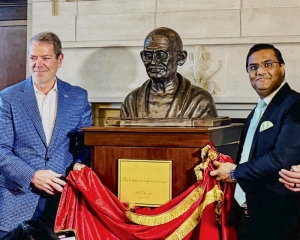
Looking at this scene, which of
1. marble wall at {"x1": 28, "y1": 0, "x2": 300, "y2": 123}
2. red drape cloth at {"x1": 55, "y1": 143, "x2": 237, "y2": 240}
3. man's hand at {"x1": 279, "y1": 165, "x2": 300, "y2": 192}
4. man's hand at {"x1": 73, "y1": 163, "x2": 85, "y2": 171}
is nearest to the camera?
man's hand at {"x1": 279, "y1": 165, "x2": 300, "y2": 192}

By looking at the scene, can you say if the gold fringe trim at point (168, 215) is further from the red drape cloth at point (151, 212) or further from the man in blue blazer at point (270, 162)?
the man in blue blazer at point (270, 162)

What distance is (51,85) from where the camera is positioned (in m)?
2.64

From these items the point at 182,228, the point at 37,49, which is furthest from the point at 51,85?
the point at 182,228

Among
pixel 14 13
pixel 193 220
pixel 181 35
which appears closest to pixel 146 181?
pixel 193 220

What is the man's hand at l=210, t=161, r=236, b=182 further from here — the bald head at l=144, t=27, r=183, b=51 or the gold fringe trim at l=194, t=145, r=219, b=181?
the bald head at l=144, t=27, r=183, b=51

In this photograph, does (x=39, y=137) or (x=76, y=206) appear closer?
(x=76, y=206)

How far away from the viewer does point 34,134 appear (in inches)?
98.6

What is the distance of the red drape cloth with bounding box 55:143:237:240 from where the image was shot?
2148mm

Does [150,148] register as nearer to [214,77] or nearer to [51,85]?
[51,85]

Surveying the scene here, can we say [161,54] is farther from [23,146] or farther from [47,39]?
[23,146]

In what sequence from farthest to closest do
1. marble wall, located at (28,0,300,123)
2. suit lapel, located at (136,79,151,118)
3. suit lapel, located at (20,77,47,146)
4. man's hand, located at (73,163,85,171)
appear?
marble wall, located at (28,0,300,123), suit lapel, located at (136,79,151,118), suit lapel, located at (20,77,47,146), man's hand, located at (73,163,85,171)

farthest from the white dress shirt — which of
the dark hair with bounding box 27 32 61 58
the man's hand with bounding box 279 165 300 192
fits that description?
the man's hand with bounding box 279 165 300 192

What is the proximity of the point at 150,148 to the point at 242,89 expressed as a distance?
1593 mm

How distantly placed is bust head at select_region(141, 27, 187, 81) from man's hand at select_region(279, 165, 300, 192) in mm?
841
